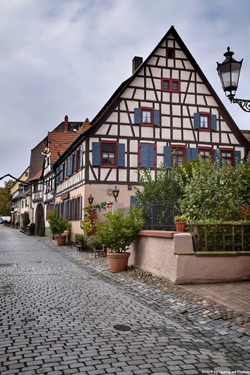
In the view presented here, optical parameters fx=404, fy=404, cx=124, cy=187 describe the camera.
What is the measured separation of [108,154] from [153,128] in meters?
3.20

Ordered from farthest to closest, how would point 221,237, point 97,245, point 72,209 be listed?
point 72,209 < point 97,245 < point 221,237

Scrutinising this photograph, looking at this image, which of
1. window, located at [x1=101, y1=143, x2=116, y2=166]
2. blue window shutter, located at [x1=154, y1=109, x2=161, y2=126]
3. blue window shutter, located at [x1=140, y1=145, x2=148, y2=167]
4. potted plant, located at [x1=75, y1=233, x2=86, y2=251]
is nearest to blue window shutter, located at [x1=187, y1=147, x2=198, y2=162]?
blue window shutter, located at [x1=154, y1=109, x2=161, y2=126]

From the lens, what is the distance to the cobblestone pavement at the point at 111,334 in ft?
14.0

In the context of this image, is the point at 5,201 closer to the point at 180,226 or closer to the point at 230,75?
the point at 180,226

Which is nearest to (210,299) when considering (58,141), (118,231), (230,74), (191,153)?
(230,74)

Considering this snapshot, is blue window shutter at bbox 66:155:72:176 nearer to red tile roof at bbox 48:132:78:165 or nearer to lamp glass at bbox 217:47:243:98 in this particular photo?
red tile roof at bbox 48:132:78:165

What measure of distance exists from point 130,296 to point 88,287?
53.7 inches

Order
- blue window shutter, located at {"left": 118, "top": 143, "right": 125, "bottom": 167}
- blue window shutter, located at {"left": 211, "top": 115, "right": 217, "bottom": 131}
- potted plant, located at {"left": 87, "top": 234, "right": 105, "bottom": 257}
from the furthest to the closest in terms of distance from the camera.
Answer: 1. blue window shutter, located at {"left": 211, "top": 115, "right": 217, "bottom": 131}
2. blue window shutter, located at {"left": 118, "top": 143, "right": 125, "bottom": 167}
3. potted plant, located at {"left": 87, "top": 234, "right": 105, "bottom": 257}

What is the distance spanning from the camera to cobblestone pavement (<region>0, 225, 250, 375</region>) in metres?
4.27

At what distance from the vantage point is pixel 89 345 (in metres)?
4.95

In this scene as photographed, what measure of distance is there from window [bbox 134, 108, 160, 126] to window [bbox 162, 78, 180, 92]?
1.55 m

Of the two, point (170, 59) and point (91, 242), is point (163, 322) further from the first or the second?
point (170, 59)

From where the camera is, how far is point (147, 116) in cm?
2362

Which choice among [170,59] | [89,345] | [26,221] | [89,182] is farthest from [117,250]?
[26,221]
